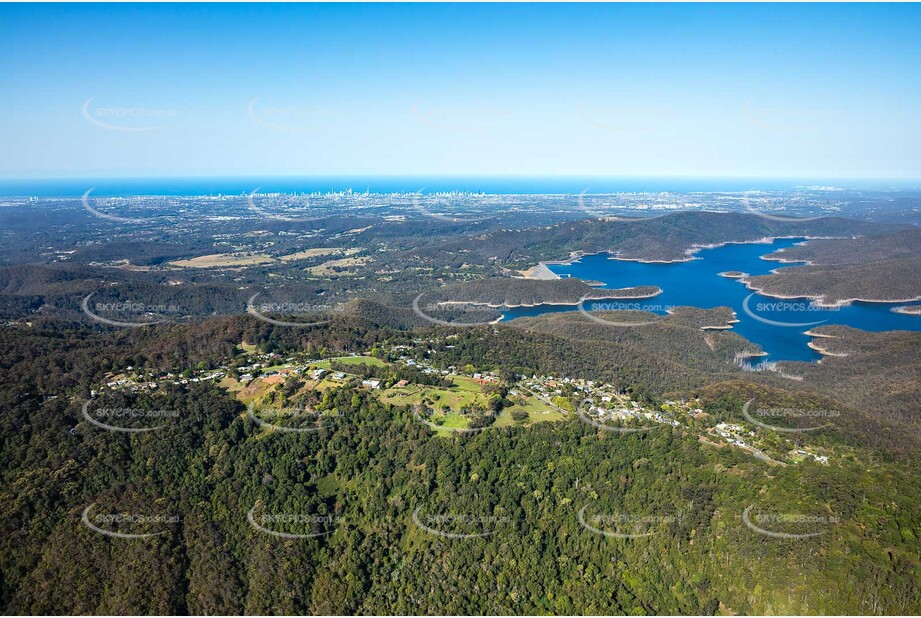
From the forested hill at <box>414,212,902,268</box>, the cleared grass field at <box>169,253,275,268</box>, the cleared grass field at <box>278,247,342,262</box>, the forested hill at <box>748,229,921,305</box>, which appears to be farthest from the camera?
the forested hill at <box>414,212,902,268</box>

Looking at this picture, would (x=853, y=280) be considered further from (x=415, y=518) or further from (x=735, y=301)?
A: (x=415, y=518)

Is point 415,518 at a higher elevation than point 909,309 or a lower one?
higher

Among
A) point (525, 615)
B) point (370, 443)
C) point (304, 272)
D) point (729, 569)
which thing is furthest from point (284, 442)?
point (304, 272)

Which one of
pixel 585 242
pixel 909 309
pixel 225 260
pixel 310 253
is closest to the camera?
pixel 909 309

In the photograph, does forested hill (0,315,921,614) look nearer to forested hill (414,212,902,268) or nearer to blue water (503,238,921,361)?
blue water (503,238,921,361)

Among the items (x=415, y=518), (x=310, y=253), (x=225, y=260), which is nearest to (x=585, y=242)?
(x=310, y=253)

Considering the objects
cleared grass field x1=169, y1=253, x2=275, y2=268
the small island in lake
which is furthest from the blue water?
cleared grass field x1=169, y1=253, x2=275, y2=268

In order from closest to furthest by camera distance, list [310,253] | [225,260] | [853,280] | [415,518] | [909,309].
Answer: [415,518]
[909,309]
[853,280]
[225,260]
[310,253]

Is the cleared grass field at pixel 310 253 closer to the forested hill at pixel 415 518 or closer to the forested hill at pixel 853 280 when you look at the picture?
the forested hill at pixel 853 280
